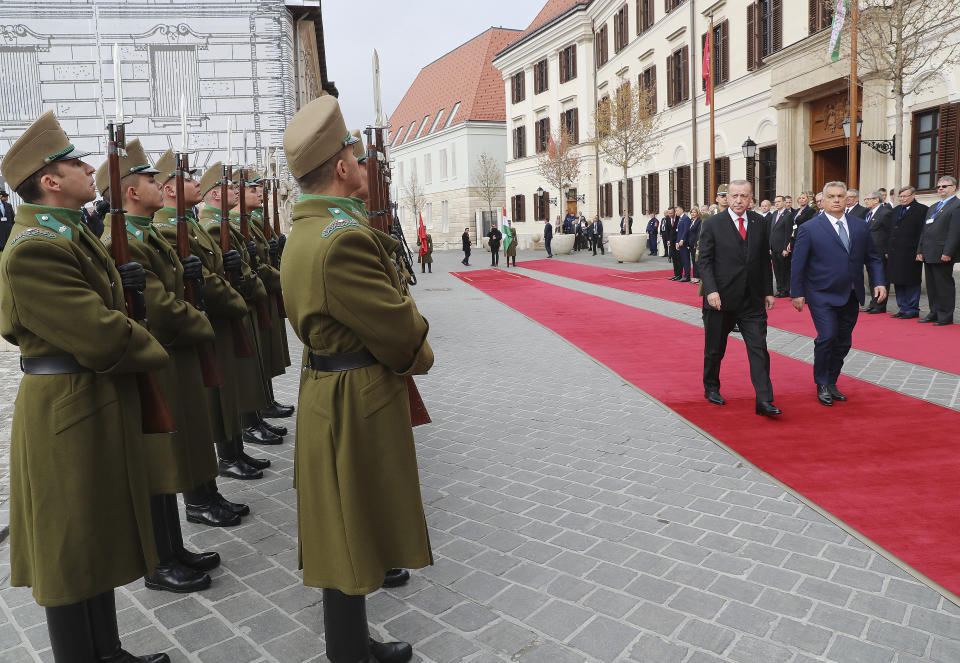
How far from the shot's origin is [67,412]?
275 cm

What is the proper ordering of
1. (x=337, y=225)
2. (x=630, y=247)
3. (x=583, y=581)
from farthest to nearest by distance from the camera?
(x=630, y=247)
(x=583, y=581)
(x=337, y=225)

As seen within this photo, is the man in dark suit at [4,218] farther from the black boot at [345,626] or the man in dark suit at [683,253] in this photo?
the man in dark suit at [683,253]

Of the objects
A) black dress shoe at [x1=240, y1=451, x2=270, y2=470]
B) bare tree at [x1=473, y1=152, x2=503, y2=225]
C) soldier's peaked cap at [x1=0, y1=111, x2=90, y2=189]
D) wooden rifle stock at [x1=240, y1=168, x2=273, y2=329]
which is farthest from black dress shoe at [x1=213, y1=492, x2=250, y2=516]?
bare tree at [x1=473, y1=152, x2=503, y2=225]

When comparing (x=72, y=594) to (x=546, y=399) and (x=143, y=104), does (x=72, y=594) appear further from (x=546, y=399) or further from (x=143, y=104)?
(x=143, y=104)

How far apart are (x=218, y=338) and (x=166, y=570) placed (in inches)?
71.3

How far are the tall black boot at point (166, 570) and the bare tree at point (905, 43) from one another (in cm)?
1555

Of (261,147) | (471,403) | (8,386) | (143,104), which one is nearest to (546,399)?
(471,403)

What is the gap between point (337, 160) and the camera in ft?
9.41

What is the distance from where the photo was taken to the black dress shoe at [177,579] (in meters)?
3.71

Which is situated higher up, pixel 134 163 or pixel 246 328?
pixel 134 163

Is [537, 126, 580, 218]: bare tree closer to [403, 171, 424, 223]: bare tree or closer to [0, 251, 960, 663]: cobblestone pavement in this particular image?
[403, 171, 424, 223]: bare tree

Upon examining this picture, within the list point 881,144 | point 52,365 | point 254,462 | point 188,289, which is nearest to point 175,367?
point 188,289

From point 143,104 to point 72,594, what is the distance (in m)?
20.7

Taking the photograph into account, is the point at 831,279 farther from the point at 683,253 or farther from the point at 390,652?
the point at 683,253
